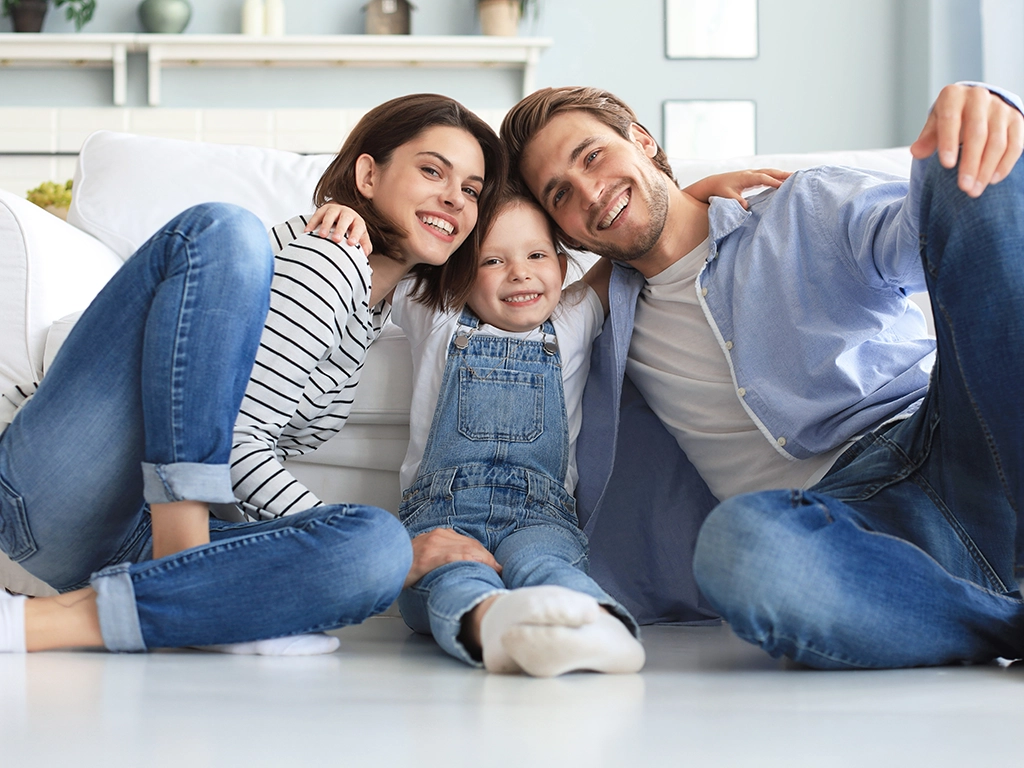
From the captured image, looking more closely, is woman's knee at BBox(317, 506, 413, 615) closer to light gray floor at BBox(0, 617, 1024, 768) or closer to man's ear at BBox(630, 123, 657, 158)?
light gray floor at BBox(0, 617, 1024, 768)

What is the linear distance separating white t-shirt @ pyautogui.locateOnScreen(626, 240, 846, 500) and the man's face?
76 mm

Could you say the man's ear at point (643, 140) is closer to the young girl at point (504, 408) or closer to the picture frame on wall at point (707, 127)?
the young girl at point (504, 408)

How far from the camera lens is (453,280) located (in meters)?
1.33

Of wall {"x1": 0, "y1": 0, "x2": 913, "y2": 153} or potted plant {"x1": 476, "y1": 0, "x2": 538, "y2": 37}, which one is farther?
wall {"x1": 0, "y1": 0, "x2": 913, "y2": 153}

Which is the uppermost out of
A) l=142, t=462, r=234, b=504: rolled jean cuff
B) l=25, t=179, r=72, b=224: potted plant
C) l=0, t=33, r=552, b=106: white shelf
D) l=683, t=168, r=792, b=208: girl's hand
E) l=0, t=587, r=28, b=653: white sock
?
l=0, t=33, r=552, b=106: white shelf

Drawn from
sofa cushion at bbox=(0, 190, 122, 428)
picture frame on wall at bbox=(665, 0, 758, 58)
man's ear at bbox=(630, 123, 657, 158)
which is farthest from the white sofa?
picture frame on wall at bbox=(665, 0, 758, 58)

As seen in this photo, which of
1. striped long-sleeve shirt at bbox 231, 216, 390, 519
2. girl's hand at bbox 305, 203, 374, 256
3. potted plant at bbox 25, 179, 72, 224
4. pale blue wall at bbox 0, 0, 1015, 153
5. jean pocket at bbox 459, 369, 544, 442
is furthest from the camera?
pale blue wall at bbox 0, 0, 1015, 153

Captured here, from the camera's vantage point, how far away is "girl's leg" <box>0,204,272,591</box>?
88 cm

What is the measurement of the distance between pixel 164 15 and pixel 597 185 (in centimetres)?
297

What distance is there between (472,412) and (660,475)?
29 cm

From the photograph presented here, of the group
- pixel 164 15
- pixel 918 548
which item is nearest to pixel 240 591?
pixel 918 548

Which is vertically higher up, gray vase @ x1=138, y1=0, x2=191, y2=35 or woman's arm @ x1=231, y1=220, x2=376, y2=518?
gray vase @ x1=138, y1=0, x2=191, y2=35

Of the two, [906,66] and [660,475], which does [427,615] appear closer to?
[660,475]

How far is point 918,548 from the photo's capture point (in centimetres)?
84
